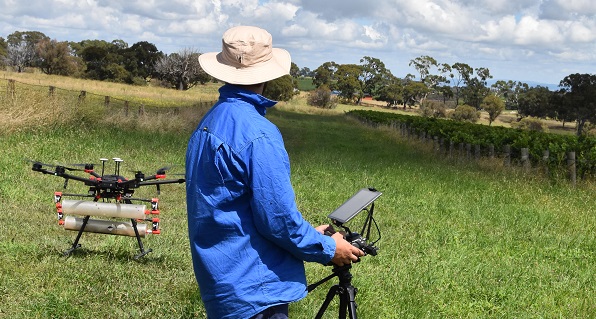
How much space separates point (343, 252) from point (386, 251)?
4785 millimetres

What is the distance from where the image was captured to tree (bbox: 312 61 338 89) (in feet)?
387

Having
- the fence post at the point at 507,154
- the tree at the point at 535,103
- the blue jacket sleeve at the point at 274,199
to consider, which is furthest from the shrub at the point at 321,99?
the blue jacket sleeve at the point at 274,199

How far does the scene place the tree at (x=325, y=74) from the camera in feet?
387

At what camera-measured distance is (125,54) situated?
77125mm

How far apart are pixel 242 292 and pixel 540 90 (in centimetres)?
9345

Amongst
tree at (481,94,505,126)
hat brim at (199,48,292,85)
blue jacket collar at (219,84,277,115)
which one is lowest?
tree at (481,94,505,126)

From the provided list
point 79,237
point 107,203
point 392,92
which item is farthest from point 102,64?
point 107,203

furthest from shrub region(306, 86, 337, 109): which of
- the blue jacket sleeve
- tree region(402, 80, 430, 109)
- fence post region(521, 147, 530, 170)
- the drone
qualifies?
the blue jacket sleeve

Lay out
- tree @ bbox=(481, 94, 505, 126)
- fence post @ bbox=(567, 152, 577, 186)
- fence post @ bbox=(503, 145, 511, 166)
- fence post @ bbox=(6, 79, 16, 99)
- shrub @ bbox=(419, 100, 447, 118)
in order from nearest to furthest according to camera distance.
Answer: fence post @ bbox=(567, 152, 577, 186), fence post @ bbox=(6, 79, 16, 99), fence post @ bbox=(503, 145, 511, 166), tree @ bbox=(481, 94, 505, 126), shrub @ bbox=(419, 100, 447, 118)

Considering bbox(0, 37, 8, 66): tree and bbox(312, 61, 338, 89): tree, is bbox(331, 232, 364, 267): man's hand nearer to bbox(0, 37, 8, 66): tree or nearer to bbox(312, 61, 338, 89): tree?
bbox(0, 37, 8, 66): tree

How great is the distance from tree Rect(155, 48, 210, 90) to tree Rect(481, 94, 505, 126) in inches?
1655

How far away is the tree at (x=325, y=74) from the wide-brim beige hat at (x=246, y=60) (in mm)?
115223

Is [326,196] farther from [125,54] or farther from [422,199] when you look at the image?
[125,54]

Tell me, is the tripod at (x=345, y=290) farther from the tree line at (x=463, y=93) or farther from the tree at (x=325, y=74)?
the tree at (x=325, y=74)
